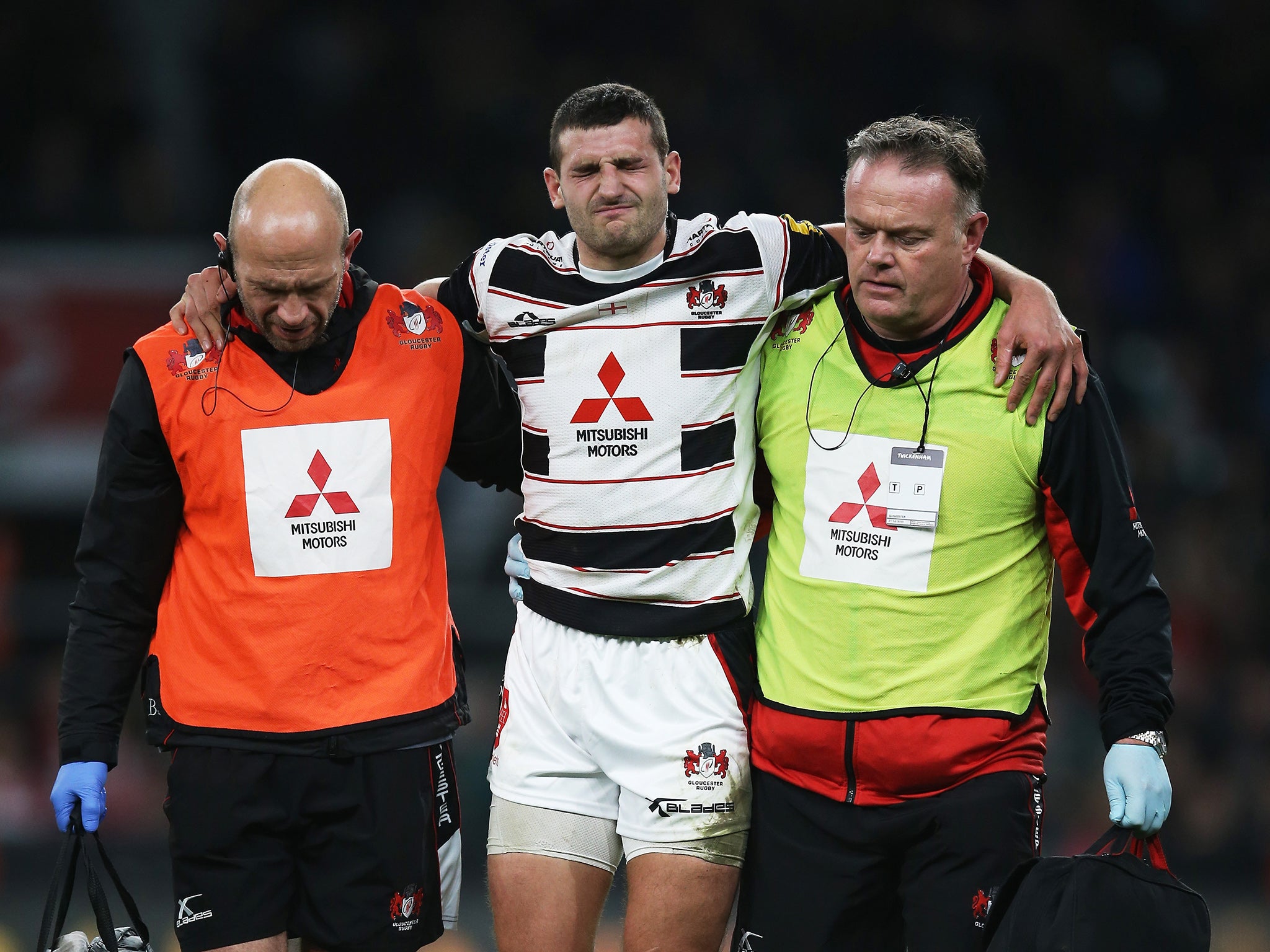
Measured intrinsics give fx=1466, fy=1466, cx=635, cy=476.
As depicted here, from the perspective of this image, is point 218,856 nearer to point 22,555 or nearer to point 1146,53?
point 22,555

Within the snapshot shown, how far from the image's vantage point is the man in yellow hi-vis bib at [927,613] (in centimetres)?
315

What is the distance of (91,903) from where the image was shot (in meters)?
3.27

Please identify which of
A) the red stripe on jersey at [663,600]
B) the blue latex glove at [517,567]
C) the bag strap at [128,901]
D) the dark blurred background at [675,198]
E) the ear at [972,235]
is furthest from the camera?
the dark blurred background at [675,198]

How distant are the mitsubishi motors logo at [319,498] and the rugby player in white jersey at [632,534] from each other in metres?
0.40

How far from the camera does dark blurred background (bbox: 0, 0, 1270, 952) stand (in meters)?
7.57

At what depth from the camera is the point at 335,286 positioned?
3311 mm

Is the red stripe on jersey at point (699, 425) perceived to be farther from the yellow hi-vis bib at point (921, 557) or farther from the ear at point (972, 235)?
the ear at point (972, 235)

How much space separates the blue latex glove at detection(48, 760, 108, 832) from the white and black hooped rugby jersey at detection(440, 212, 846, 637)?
1083 millimetres

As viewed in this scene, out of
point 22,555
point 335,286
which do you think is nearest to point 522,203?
point 22,555

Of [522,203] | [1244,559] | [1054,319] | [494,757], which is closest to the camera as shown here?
[1054,319]

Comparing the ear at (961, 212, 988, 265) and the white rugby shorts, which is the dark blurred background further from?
the ear at (961, 212, 988, 265)

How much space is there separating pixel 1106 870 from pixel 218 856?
75.3 inches

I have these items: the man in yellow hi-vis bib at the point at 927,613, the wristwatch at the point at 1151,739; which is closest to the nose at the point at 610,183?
the man in yellow hi-vis bib at the point at 927,613

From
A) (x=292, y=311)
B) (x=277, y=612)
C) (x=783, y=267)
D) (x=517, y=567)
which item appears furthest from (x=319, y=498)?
(x=783, y=267)
